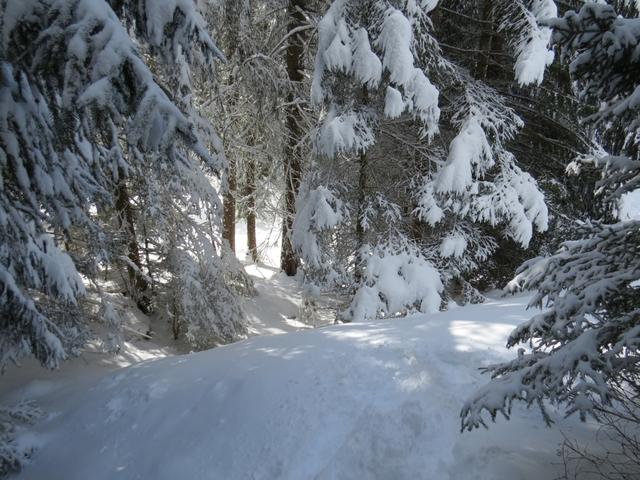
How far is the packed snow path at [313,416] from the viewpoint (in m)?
3.38

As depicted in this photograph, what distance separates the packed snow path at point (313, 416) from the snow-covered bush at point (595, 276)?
1084 millimetres

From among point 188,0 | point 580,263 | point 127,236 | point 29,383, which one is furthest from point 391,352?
point 127,236

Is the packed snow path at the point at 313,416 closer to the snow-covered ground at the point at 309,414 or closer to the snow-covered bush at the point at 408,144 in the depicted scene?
the snow-covered ground at the point at 309,414

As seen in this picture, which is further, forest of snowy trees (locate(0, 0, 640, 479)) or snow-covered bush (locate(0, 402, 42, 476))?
snow-covered bush (locate(0, 402, 42, 476))

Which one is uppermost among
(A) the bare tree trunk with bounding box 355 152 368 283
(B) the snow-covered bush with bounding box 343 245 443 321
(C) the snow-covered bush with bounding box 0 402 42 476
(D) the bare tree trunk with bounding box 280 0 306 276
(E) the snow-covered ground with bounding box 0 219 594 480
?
(D) the bare tree trunk with bounding box 280 0 306 276

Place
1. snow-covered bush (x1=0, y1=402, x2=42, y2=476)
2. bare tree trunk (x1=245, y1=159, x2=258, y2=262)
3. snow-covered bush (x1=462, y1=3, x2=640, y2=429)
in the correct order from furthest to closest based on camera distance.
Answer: bare tree trunk (x1=245, y1=159, x2=258, y2=262) < snow-covered bush (x1=0, y1=402, x2=42, y2=476) < snow-covered bush (x1=462, y1=3, x2=640, y2=429)

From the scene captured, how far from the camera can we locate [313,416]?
3.90 metres

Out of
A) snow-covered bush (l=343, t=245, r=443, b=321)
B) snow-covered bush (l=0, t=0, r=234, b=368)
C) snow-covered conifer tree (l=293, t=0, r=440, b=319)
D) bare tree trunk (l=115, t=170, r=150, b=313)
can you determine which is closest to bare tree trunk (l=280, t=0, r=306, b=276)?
snow-covered conifer tree (l=293, t=0, r=440, b=319)

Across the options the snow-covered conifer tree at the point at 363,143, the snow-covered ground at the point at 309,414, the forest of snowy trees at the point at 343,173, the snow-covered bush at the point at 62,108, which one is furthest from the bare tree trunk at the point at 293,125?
the snow-covered bush at the point at 62,108

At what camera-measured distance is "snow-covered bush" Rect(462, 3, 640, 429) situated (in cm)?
196

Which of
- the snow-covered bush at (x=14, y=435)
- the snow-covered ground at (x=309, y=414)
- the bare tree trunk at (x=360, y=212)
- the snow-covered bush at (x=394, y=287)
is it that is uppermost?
the bare tree trunk at (x=360, y=212)

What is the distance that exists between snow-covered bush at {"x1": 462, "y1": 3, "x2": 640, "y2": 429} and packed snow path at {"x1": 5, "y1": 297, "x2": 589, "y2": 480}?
108 centimetres

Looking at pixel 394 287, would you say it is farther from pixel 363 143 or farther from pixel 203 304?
pixel 203 304

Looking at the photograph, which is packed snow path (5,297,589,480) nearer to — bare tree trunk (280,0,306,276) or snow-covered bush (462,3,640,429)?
snow-covered bush (462,3,640,429)
